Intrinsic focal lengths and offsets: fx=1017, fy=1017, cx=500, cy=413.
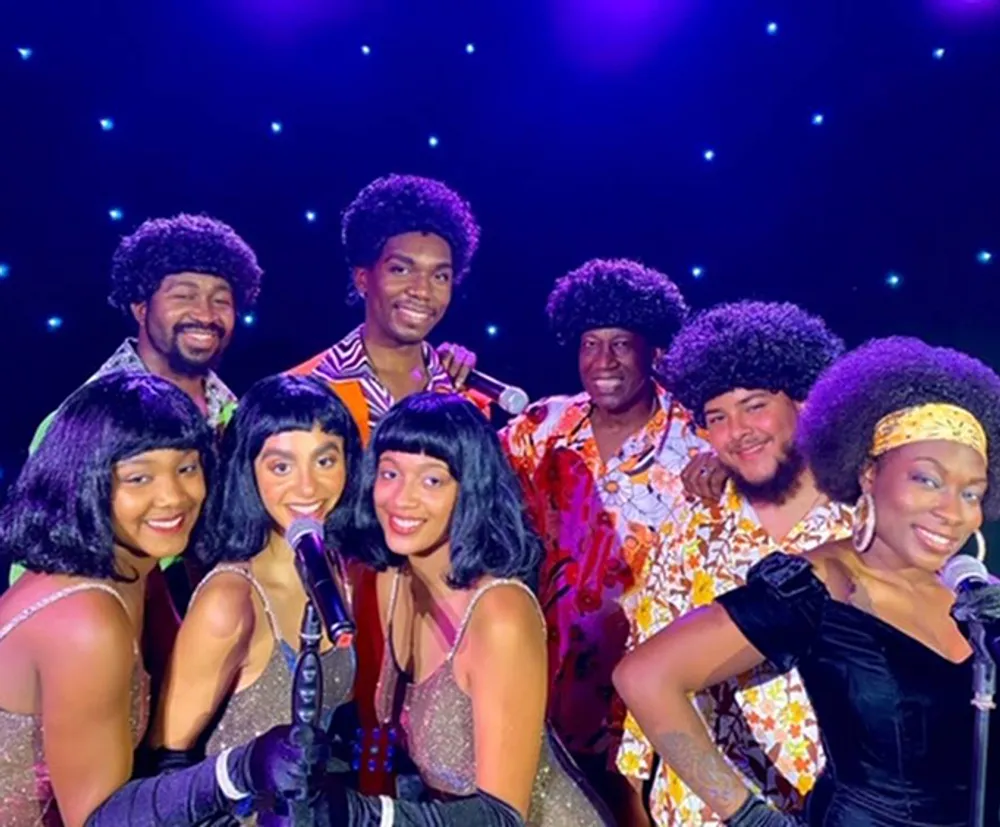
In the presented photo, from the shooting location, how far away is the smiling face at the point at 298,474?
260cm

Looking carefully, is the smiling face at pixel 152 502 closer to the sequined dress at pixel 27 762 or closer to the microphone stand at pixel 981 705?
the sequined dress at pixel 27 762

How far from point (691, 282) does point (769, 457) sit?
213cm

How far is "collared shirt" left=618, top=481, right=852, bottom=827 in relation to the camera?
2.71 meters

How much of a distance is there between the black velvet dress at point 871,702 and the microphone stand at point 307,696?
3.09ft

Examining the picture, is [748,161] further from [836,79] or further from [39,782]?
Result: [39,782]

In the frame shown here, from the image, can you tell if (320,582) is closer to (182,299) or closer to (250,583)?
(250,583)

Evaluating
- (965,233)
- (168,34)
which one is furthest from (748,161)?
(168,34)

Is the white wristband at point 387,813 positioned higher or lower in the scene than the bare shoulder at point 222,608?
lower

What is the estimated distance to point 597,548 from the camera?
3.87m

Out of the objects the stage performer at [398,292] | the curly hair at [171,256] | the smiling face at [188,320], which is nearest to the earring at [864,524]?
the stage performer at [398,292]

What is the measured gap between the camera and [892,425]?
228 centimetres

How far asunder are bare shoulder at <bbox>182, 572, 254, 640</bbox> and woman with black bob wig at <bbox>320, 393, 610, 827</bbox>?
365 millimetres

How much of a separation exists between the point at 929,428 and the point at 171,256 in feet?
8.88

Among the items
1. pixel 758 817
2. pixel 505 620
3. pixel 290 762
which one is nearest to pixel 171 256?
pixel 505 620
